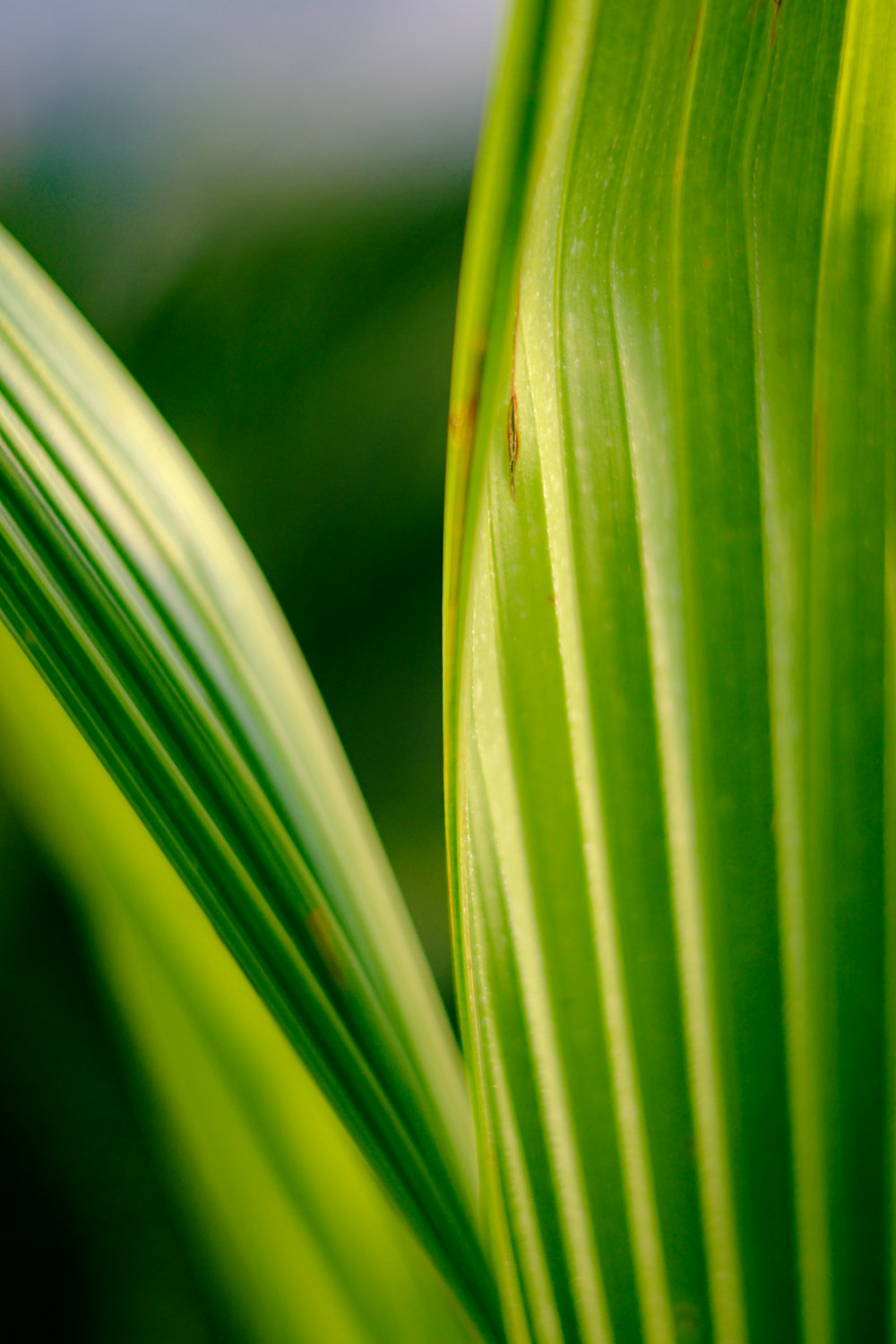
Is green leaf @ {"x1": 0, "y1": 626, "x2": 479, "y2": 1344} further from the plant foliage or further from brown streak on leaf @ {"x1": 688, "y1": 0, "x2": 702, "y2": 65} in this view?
brown streak on leaf @ {"x1": 688, "y1": 0, "x2": 702, "y2": 65}

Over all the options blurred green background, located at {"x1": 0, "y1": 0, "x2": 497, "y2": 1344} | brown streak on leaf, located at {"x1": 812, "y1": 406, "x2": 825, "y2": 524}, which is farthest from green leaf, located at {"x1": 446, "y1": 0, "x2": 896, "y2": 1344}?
blurred green background, located at {"x1": 0, "y1": 0, "x2": 497, "y2": 1344}

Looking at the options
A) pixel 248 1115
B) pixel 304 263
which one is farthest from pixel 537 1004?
pixel 304 263

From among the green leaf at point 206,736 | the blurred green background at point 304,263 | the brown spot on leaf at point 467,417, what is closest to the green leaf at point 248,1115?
the green leaf at point 206,736

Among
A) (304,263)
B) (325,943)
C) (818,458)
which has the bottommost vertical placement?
(325,943)

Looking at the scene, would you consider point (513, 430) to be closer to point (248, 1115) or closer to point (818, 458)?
point (818, 458)

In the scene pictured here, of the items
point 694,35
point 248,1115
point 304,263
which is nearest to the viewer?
point 694,35

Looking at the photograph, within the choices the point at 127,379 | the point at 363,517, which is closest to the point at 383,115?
the point at 363,517
